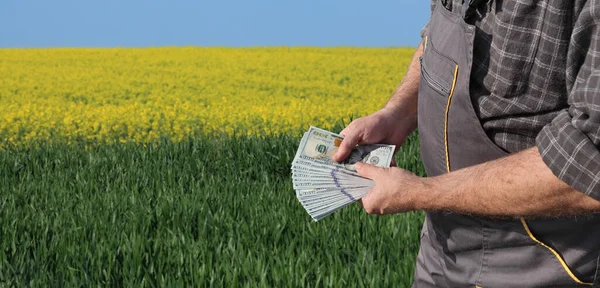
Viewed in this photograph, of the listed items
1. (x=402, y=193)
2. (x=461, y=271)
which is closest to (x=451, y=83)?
(x=402, y=193)

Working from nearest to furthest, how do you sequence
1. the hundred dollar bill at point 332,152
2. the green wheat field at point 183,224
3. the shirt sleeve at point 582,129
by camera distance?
the shirt sleeve at point 582,129 < the hundred dollar bill at point 332,152 < the green wheat field at point 183,224

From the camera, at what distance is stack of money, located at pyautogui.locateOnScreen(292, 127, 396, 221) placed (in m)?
A: 1.91

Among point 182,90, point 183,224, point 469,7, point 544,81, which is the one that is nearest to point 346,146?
point 469,7

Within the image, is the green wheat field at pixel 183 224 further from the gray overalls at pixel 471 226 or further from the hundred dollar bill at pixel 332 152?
the gray overalls at pixel 471 226

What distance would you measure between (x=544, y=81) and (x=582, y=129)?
15cm

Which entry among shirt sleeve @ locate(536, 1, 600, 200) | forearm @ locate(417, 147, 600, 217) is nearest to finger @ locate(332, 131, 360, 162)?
forearm @ locate(417, 147, 600, 217)

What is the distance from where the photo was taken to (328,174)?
201cm

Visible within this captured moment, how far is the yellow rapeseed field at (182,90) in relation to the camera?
9195 mm

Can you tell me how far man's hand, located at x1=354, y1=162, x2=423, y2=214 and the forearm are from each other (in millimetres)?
22

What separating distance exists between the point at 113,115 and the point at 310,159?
8.01m

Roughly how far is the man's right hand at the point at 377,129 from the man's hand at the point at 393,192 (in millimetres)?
321

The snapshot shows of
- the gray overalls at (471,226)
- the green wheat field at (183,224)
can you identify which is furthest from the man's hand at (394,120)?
the green wheat field at (183,224)

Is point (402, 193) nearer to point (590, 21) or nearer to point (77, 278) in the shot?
point (590, 21)

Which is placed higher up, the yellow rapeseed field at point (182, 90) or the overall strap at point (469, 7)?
the overall strap at point (469, 7)
